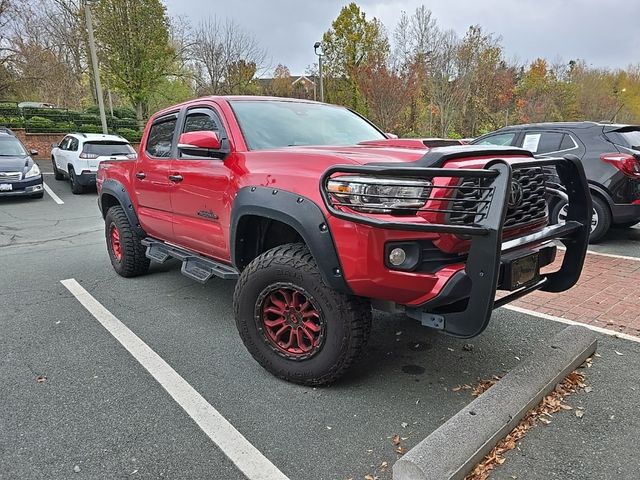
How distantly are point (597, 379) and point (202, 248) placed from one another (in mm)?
3101

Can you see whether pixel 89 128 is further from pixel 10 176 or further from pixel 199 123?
pixel 199 123

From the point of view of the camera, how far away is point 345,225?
2.39 m

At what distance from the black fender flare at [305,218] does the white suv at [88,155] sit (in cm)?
1048

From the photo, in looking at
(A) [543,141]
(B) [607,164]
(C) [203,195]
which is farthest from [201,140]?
(A) [543,141]

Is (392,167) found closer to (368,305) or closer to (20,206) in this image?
(368,305)

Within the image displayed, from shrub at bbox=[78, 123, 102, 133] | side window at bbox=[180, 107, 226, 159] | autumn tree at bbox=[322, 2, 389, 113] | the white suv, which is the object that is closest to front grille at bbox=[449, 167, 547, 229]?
side window at bbox=[180, 107, 226, 159]

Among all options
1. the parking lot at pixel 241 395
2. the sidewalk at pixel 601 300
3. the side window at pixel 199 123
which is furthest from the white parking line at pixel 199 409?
the sidewalk at pixel 601 300

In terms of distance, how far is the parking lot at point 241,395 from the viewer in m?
2.25

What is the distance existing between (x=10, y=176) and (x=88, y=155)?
205 cm

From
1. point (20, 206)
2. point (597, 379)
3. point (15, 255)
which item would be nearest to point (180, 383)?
point (597, 379)

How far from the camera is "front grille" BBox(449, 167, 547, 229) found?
7.24 feet

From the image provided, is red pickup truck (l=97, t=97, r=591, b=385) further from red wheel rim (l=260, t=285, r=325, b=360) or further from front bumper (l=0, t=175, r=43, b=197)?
front bumper (l=0, t=175, r=43, b=197)

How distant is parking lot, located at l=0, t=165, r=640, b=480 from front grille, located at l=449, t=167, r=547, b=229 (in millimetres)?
1125

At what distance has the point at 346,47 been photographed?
25.3 metres
